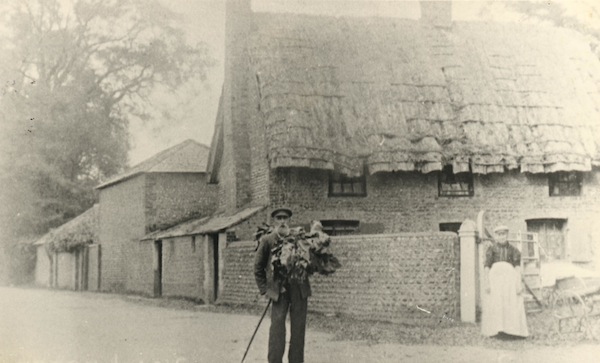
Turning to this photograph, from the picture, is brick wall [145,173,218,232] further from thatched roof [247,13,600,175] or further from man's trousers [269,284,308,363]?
man's trousers [269,284,308,363]

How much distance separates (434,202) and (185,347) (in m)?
10.3

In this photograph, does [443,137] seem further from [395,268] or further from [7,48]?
[7,48]

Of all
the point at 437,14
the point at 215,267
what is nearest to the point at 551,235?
the point at 437,14

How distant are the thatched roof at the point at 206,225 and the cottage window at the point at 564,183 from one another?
779 centimetres

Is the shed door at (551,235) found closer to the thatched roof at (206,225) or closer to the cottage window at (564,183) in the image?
the cottage window at (564,183)

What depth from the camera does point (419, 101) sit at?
773 inches

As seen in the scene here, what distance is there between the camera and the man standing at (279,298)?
877 centimetres

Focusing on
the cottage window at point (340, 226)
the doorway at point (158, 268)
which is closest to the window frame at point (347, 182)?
the cottage window at point (340, 226)

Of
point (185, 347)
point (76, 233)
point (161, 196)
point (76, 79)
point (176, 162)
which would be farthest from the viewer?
point (76, 233)

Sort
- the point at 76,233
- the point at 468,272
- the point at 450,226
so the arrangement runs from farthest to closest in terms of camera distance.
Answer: the point at 76,233, the point at 450,226, the point at 468,272

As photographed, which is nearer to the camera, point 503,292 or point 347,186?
point 503,292

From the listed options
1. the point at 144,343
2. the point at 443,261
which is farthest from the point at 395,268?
the point at 144,343

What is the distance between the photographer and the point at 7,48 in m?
14.2

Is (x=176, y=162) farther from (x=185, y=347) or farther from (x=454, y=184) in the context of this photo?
(x=185, y=347)
